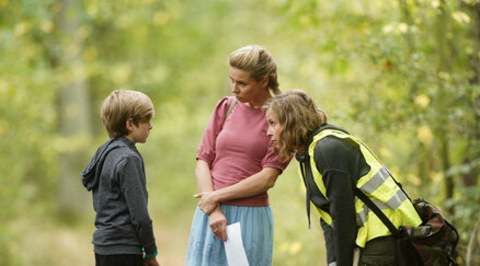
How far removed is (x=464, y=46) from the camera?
5281 millimetres

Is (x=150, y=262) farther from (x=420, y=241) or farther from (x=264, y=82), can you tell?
(x=420, y=241)

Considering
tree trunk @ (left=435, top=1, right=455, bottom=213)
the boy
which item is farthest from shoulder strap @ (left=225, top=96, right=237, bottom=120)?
tree trunk @ (left=435, top=1, right=455, bottom=213)

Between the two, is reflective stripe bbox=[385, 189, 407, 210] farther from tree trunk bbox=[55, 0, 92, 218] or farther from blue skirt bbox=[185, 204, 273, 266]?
tree trunk bbox=[55, 0, 92, 218]

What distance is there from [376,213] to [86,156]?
1088 centimetres

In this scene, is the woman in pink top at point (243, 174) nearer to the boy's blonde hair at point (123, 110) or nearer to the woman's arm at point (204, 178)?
the woman's arm at point (204, 178)

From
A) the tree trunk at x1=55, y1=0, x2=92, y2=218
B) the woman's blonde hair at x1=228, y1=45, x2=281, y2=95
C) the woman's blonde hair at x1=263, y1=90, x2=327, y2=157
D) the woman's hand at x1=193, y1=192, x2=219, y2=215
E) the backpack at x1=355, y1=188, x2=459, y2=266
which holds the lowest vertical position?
the backpack at x1=355, y1=188, x2=459, y2=266

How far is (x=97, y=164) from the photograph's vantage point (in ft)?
10.2

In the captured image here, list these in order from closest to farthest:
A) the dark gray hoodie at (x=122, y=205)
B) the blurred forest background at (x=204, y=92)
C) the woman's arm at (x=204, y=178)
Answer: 1. the dark gray hoodie at (x=122, y=205)
2. the woman's arm at (x=204, y=178)
3. the blurred forest background at (x=204, y=92)

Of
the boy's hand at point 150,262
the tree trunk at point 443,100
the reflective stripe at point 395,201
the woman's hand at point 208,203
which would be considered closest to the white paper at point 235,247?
the woman's hand at point 208,203

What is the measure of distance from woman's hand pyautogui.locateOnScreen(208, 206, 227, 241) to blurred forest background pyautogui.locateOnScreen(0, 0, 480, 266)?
180cm

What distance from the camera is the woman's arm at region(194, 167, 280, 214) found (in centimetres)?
315

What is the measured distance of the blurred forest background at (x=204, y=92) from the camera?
15.9 feet

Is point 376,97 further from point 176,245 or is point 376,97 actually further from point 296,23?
point 176,245

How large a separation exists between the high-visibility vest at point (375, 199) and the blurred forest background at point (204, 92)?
1650mm
